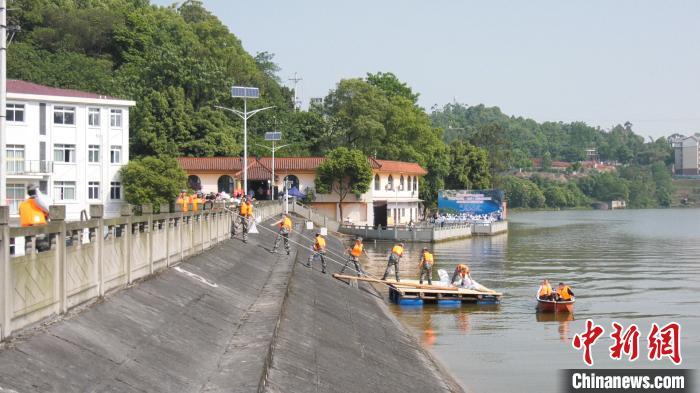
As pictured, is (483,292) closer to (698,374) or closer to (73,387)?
(698,374)

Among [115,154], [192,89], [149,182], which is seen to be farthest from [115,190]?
[192,89]

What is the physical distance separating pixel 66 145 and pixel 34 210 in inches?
2212

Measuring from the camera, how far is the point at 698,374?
26.6m

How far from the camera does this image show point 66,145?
228ft

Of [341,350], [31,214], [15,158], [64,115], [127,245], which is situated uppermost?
[64,115]

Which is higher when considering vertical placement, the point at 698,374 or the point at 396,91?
the point at 396,91

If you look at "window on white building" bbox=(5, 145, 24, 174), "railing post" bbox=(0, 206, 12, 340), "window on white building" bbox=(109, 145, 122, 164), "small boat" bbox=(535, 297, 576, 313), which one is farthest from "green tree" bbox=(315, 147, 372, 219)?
"railing post" bbox=(0, 206, 12, 340)

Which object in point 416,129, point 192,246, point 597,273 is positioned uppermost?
point 416,129

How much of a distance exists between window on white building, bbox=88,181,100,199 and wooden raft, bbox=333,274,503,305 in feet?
126

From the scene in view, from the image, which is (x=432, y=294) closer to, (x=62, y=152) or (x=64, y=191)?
(x=62, y=152)

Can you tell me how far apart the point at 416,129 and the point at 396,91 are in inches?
514

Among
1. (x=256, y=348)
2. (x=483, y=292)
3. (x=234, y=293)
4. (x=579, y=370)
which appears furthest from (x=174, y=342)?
(x=483, y=292)

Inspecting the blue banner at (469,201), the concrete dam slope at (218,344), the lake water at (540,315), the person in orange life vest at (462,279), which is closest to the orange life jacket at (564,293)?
the lake water at (540,315)

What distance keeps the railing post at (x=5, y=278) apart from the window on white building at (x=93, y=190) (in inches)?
2409
